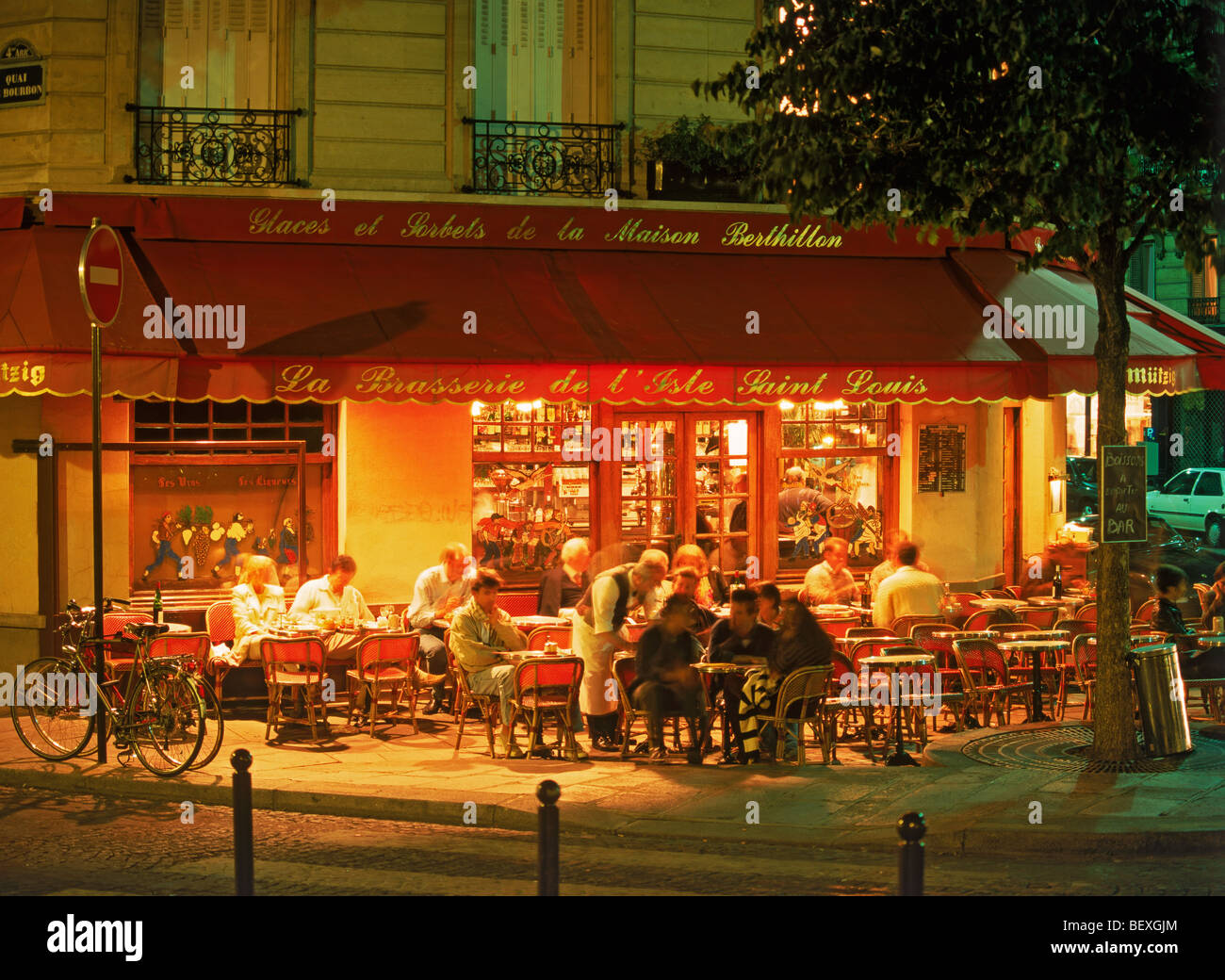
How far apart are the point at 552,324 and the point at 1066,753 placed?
20.0ft

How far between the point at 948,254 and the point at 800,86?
644 cm

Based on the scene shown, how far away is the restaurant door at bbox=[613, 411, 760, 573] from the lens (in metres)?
15.2

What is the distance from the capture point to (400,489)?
46.8 ft

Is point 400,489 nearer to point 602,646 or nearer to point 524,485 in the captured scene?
point 524,485

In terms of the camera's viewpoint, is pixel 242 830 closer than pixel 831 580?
Yes

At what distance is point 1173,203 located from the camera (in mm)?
9594

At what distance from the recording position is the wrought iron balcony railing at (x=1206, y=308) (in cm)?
4175

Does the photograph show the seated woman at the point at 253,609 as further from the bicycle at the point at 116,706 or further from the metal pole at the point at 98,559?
the metal pole at the point at 98,559

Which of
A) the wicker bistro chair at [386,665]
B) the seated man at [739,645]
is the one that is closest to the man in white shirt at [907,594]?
the seated man at [739,645]

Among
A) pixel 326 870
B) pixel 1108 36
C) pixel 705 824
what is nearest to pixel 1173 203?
pixel 1108 36

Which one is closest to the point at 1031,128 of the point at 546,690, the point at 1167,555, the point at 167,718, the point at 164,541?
the point at 546,690

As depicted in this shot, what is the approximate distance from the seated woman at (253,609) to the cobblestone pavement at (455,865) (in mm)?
3304

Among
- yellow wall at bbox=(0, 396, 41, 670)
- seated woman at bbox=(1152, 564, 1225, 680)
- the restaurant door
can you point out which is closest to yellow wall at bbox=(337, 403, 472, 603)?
the restaurant door

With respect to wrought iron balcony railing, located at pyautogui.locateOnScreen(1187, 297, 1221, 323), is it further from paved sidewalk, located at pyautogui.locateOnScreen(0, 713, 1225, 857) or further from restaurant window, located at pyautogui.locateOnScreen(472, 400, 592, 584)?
paved sidewalk, located at pyautogui.locateOnScreen(0, 713, 1225, 857)
